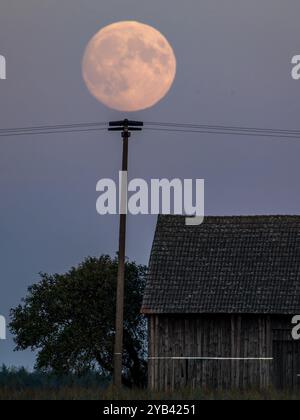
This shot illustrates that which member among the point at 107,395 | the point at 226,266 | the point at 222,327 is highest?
the point at 226,266

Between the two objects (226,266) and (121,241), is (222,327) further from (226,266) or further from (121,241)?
(121,241)

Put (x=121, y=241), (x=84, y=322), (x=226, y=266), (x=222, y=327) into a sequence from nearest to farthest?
1. (x=121, y=241)
2. (x=222, y=327)
3. (x=226, y=266)
4. (x=84, y=322)

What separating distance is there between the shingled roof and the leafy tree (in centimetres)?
742

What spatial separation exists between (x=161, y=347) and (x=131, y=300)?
10011mm

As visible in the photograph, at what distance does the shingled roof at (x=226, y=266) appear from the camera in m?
58.6

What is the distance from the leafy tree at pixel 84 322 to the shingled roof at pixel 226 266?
7.42 m

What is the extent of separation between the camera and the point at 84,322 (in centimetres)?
6769

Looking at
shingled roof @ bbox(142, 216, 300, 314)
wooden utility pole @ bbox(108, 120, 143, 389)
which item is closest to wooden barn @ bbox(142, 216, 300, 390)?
shingled roof @ bbox(142, 216, 300, 314)

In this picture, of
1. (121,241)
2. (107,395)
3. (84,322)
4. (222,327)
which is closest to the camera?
(107,395)

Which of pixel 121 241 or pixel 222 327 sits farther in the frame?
pixel 222 327

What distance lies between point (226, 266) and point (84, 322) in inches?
404

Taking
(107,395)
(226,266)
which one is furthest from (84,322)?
(107,395)
